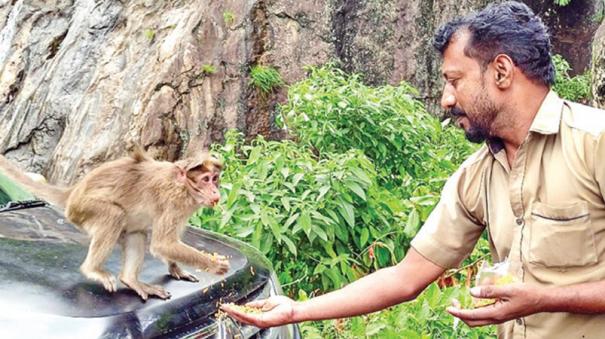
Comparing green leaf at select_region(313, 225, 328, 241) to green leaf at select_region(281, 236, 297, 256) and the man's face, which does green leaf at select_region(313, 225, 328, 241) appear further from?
the man's face

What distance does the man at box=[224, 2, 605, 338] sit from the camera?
2.52 meters

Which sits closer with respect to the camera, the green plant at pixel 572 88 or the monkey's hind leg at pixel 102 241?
the monkey's hind leg at pixel 102 241

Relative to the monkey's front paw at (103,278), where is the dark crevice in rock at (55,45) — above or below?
below

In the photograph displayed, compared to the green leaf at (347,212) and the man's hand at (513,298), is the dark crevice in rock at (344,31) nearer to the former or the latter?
the green leaf at (347,212)

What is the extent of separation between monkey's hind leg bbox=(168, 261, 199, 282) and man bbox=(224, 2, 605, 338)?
1201 millimetres

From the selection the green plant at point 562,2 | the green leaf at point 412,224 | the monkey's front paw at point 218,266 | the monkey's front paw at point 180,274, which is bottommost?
the green leaf at point 412,224

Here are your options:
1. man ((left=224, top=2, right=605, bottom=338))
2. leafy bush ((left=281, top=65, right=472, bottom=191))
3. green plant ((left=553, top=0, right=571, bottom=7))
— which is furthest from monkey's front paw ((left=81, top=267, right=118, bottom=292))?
green plant ((left=553, top=0, right=571, bottom=7))

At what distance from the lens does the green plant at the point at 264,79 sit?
929cm

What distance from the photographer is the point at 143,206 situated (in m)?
3.88

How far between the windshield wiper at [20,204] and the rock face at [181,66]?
4.51 metres

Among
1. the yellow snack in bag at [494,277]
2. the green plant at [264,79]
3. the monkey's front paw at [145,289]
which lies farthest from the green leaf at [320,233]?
the green plant at [264,79]

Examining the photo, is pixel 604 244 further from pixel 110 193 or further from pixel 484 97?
pixel 110 193

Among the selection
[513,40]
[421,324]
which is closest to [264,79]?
[421,324]

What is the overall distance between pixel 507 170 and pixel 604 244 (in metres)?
0.38
